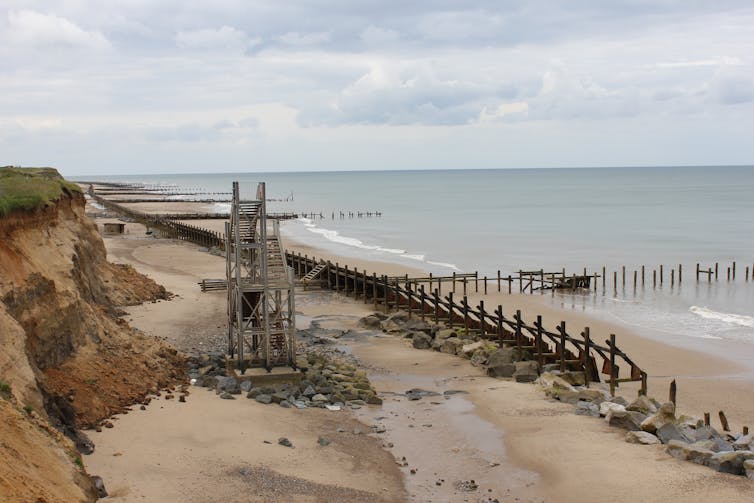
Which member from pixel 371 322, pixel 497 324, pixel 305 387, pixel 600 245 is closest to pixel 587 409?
pixel 305 387

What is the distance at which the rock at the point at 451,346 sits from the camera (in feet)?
91.1

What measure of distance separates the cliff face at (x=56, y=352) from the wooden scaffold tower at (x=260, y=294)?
2.17m

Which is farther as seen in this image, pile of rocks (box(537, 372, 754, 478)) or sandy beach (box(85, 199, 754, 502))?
pile of rocks (box(537, 372, 754, 478))

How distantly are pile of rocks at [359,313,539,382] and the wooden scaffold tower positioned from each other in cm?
663

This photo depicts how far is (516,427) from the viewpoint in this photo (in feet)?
63.4

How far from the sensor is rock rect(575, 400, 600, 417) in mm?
20062

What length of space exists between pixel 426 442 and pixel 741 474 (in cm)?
668

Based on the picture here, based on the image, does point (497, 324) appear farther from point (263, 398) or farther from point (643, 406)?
point (263, 398)

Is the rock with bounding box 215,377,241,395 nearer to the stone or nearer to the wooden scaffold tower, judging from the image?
the wooden scaffold tower

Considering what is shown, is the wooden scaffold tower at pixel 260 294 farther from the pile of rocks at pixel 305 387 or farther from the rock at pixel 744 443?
the rock at pixel 744 443

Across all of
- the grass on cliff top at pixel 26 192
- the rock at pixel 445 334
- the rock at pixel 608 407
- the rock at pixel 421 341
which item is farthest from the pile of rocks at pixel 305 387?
the rock at pixel 445 334

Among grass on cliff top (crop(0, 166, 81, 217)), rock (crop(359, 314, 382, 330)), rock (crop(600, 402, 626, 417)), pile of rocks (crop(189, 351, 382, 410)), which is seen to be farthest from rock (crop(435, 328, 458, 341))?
grass on cliff top (crop(0, 166, 81, 217))

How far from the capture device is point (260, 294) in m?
24.0

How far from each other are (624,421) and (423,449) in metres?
4.97
